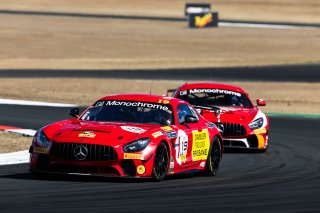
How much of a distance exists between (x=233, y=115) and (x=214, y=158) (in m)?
4.51

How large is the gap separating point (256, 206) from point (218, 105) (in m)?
9.52

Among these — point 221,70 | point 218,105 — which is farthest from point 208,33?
point 218,105

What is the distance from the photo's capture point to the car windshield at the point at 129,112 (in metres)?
15.6

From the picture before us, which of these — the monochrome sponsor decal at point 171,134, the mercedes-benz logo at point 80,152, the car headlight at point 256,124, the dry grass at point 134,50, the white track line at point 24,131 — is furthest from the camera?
the dry grass at point 134,50

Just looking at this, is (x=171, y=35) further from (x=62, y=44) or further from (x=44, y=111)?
(x=44, y=111)

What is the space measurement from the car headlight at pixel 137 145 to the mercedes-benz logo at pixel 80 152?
1.75 ft

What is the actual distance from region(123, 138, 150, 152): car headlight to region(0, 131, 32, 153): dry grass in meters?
4.62

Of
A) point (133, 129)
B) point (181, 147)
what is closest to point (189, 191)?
point (133, 129)

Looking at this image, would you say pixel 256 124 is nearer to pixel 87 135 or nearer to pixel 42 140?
pixel 87 135

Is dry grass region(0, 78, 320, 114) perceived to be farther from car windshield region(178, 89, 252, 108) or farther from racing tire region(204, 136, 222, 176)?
racing tire region(204, 136, 222, 176)

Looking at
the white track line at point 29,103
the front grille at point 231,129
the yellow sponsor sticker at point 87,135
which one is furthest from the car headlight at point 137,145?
the white track line at point 29,103

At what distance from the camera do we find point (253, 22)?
79.1 meters

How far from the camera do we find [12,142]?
1991 cm

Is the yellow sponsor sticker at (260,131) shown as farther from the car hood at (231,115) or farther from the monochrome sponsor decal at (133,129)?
the monochrome sponsor decal at (133,129)
